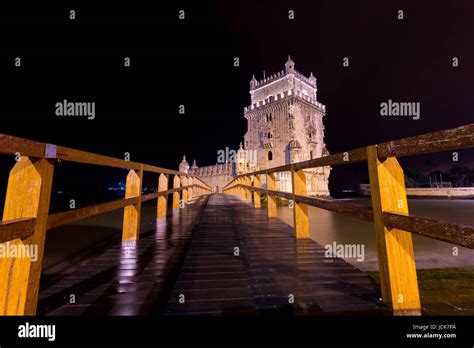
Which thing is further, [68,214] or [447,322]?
[68,214]

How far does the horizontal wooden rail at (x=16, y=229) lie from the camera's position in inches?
47.9

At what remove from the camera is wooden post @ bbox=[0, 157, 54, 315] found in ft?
4.45

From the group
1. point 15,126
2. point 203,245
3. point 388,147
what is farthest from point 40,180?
point 15,126

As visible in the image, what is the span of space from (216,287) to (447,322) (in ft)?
5.28

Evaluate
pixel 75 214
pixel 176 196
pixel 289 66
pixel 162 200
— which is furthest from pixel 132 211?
pixel 289 66

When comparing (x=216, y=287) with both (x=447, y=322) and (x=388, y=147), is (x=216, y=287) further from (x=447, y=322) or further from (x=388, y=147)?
(x=388, y=147)

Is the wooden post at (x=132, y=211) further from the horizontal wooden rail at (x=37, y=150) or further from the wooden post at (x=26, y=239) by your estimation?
the wooden post at (x=26, y=239)

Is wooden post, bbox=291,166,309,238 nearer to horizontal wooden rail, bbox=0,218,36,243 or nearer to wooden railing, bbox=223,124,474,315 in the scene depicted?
wooden railing, bbox=223,124,474,315

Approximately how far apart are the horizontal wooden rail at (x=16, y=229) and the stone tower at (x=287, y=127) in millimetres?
31620

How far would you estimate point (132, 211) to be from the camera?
3.62 m

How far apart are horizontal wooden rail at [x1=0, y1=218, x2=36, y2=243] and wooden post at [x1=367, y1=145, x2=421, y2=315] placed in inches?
96.4

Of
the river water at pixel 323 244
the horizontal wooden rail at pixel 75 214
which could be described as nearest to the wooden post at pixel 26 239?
the horizontal wooden rail at pixel 75 214

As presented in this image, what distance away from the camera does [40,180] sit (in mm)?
1495

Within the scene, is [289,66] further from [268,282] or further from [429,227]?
[429,227]
